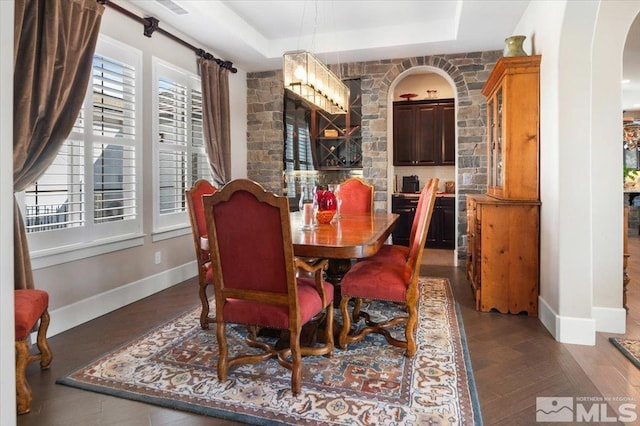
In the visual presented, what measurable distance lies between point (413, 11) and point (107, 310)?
14.4 feet

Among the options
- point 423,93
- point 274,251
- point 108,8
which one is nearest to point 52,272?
point 274,251

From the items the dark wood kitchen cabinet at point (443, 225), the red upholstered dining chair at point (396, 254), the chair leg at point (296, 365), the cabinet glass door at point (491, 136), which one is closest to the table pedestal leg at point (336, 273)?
the red upholstered dining chair at point (396, 254)

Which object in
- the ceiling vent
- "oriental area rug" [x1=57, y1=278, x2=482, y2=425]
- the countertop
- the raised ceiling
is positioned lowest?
"oriental area rug" [x1=57, y1=278, x2=482, y2=425]

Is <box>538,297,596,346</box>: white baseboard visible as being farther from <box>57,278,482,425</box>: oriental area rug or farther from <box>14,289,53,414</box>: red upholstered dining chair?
<box>14,289,53,414</box>: red upholstered dining chair

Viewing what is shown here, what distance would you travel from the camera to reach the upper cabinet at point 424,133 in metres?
6.66

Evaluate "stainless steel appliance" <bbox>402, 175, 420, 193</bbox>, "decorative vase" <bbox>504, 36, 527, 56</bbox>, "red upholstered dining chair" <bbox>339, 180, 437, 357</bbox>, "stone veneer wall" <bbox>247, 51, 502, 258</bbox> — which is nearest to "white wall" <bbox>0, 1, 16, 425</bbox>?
"red upholstered dining chair" <bbox>339, 180, 437, 357</bbox>

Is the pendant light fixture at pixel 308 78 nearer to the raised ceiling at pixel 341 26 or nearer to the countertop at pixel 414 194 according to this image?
the raised ceiling at pixel 341 26

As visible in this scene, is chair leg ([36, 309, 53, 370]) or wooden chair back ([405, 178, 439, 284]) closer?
chair leg ([36, 309, 53, 370])

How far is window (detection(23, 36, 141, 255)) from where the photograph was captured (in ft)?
9.46

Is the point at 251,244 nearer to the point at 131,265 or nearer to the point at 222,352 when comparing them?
the point at 222,352

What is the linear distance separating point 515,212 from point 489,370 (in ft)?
4.75

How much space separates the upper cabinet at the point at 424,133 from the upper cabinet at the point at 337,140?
91 centimetres

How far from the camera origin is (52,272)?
2.93m

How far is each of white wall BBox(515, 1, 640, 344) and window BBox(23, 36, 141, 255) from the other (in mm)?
3556
